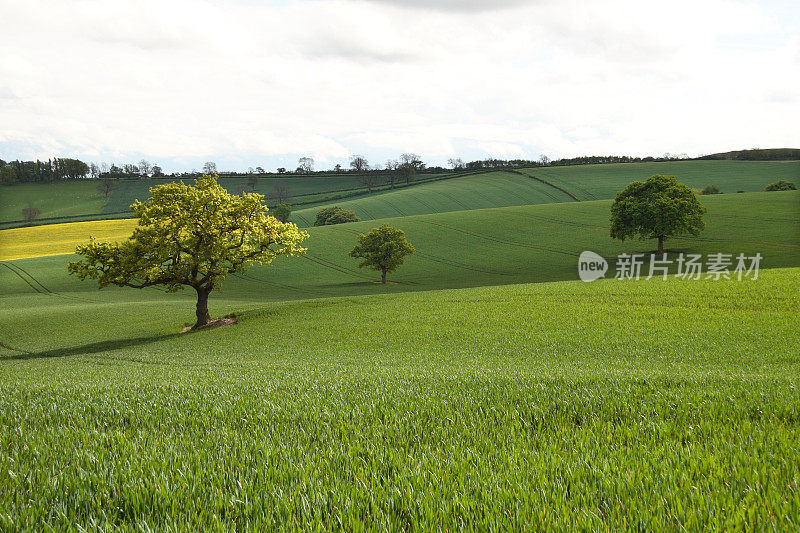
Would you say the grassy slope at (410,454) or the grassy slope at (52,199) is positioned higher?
the grassy slope at (52,199)

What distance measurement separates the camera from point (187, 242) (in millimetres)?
32500

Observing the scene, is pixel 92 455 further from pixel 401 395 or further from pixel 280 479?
pixel 401 395

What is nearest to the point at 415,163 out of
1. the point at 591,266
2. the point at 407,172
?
the point at 407,172

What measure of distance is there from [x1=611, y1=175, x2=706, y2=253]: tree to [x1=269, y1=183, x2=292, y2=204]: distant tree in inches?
4473

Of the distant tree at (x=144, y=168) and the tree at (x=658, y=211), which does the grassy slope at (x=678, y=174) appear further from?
the distant tree at (x=144, y=168)

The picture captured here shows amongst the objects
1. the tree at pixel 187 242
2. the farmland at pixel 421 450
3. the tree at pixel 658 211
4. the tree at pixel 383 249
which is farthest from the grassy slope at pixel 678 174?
the farmland at pixel 421 450

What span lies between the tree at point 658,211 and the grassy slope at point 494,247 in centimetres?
515

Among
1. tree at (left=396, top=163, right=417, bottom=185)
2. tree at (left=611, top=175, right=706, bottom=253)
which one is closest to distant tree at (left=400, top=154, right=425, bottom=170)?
tree at (left=396, top=163, right=417, bottom=185)

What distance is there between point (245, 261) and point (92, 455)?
32.5 meters

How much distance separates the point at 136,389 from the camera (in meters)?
8.49

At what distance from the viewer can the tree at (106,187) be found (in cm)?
15512

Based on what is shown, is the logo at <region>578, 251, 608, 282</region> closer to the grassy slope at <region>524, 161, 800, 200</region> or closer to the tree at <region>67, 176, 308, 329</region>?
the tree at <region>67, 176, 308, 329</region>

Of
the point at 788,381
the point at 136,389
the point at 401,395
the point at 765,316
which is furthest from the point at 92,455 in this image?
the point at 765,316

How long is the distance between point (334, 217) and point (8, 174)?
121 meters
